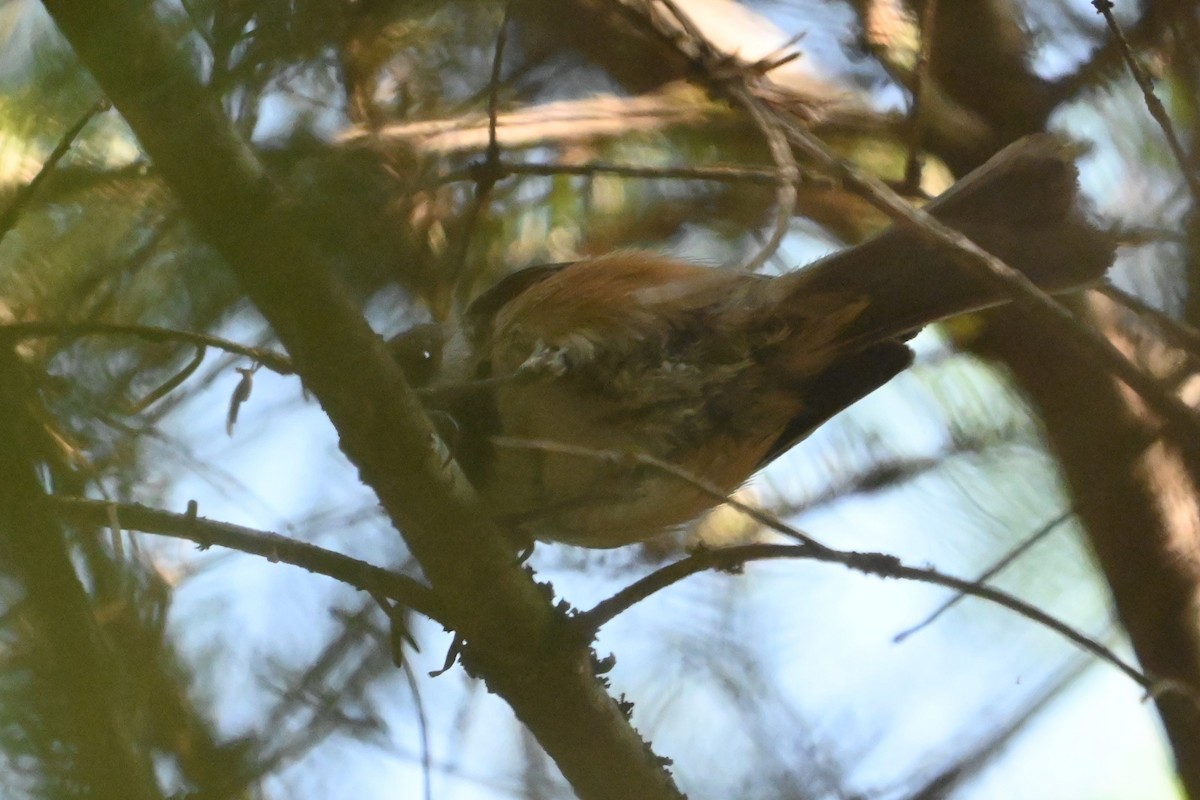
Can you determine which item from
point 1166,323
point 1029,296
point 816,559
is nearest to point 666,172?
point 1029,296

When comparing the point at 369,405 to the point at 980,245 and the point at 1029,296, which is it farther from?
the point at 980,245

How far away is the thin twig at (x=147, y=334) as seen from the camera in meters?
1.34

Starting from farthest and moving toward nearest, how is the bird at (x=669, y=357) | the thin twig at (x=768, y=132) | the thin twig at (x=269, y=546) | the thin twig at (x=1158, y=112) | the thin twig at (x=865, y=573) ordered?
1. the bird at (x=669, y=357)
2. the thin twig at (x=768, y=132)
3. the thin twig at (x=1158, y=112)
4. the thin twig at (x=269, y=546)
5. the thin twig at (x=865, y=573)

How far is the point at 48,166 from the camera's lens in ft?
4.57

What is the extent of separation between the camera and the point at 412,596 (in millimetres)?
1837

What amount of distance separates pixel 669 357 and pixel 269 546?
38.0 inches

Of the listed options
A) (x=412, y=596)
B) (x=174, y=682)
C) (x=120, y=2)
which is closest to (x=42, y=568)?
(x=174, y=682)

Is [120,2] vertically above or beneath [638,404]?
beneath

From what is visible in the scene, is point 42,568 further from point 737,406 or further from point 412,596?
point 737,406

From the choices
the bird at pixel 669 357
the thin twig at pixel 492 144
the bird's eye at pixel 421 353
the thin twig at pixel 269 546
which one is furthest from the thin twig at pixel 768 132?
the thin twig at pixel 269 546

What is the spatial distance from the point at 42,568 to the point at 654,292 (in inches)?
56.0

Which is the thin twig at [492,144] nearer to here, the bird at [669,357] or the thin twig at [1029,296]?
the bird at [669,357]

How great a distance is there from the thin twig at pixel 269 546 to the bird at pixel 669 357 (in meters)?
0.44

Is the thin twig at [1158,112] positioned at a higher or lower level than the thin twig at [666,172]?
lower
